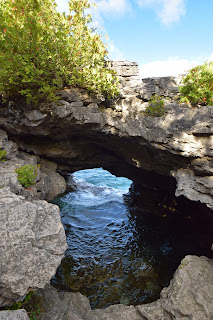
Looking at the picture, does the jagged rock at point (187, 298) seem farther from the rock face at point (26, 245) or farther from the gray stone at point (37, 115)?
the gray stone at point (37, 115)

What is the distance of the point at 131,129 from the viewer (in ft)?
30.7

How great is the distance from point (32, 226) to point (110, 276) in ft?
21.1

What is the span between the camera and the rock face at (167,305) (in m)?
5.91

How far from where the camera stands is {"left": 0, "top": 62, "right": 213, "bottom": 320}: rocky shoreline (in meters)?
5.00

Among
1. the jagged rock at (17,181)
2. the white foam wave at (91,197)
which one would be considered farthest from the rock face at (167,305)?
the white foam wave at (91,197)

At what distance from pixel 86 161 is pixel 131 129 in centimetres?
581

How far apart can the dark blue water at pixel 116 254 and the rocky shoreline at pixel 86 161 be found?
2.05m

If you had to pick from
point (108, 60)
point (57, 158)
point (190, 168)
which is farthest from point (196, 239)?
point (108, 60)

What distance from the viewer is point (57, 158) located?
1254cm

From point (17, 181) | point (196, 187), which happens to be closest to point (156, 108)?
point (196, 187)

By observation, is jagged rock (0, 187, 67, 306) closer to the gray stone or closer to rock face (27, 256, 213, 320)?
rock face (27, 256, 213, 320)

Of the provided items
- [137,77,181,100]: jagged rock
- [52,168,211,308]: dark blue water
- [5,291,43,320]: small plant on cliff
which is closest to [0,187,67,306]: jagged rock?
[5,291,43,320]: small plant on cliff

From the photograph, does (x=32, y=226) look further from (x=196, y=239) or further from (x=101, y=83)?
(x=196, y=239)

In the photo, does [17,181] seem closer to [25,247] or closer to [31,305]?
[25,247]
